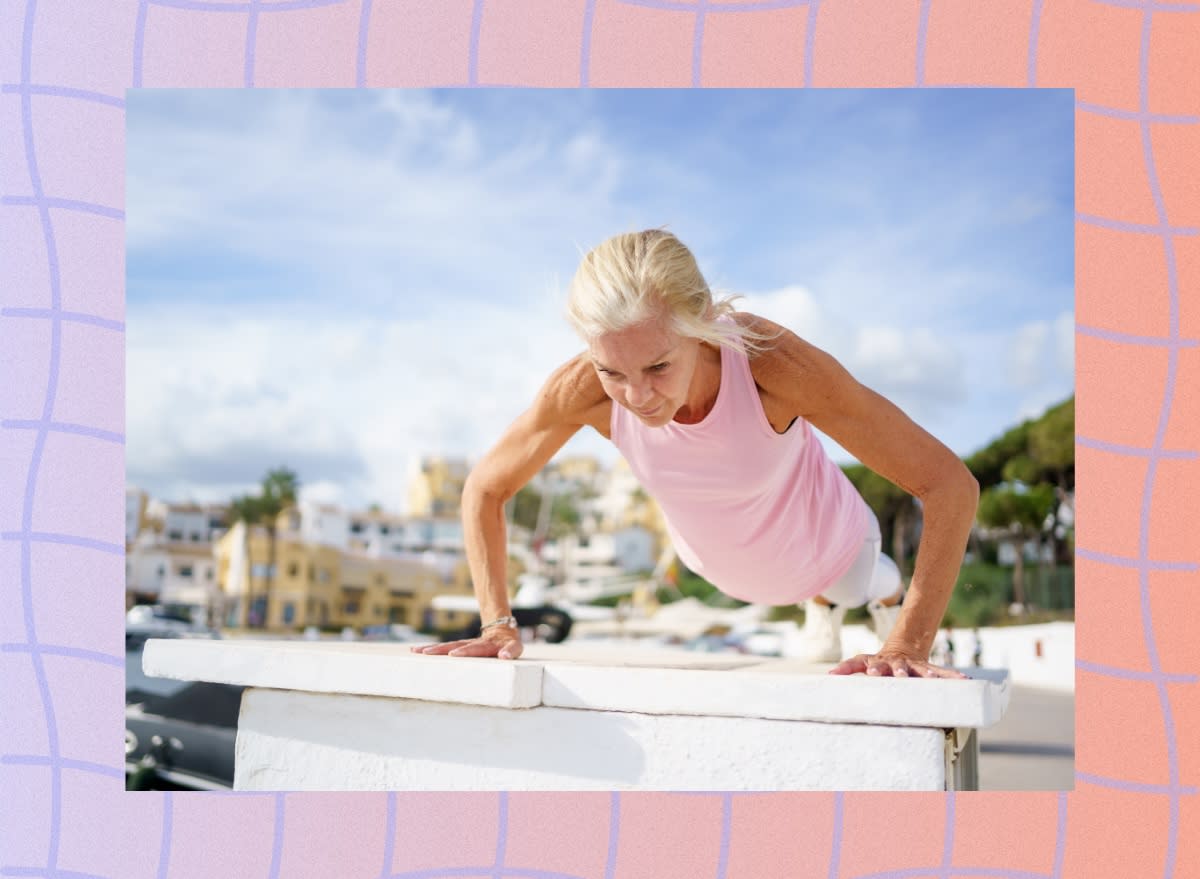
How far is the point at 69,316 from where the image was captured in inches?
101

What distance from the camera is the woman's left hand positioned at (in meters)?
1.90

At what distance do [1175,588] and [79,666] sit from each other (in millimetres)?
2401

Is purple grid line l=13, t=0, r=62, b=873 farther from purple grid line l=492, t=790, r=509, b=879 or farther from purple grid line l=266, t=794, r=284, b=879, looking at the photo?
purple grid line l=492, t=790, r=509, b=879

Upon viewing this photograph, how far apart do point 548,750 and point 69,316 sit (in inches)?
57.2

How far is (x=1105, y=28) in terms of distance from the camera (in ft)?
8.55

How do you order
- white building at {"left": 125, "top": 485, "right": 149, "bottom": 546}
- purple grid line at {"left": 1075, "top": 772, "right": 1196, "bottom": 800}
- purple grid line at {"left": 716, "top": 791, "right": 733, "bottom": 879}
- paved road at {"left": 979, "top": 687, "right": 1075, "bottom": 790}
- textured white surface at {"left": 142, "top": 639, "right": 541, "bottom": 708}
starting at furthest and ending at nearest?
white building at {"left": 125, "top": 485, "right": 149, "bottom": 546} → paved road at {"left": 979, "top": 687, "right": 1075, "bottom": 790} → purple grid line at {"left": 1075, "top": 772, "right": 1196, "bottom": 800} → purple grid line at {"left": 716, "top": 791, "right": 733, "bottom": 879} → textured white surface at {"left": 142, "top": 639, "right": 541, "bottom": 708}

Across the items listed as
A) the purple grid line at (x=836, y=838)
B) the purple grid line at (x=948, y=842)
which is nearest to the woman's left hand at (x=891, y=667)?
the purple grid line at (x=836, y=838)

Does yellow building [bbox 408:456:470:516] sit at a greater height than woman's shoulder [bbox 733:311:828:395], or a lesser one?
lesser

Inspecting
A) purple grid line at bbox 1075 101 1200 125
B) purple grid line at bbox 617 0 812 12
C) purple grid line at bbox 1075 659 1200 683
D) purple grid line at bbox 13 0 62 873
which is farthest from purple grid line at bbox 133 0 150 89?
purple grid line at bbox 1075 659 1200 683

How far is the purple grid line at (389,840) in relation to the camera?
2.31 m

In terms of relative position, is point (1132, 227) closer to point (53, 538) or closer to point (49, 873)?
point (53, 538)

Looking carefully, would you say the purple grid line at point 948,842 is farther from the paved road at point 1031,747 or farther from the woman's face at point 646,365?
the paved road at point 1031,747

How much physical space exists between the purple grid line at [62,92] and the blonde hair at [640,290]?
1308 millimetres

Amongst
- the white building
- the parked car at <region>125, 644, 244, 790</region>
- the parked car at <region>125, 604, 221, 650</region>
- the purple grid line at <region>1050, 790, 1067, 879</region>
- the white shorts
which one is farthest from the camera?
the white building
